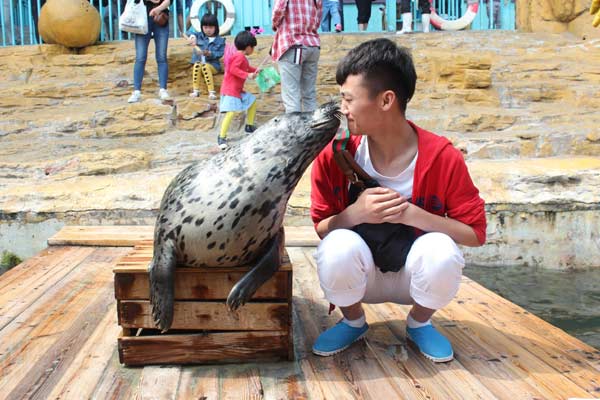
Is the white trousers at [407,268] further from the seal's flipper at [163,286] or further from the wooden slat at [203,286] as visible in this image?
the seal's flipper at [163,286]

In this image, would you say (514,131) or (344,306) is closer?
(344,306)

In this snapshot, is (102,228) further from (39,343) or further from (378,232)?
(378,232)

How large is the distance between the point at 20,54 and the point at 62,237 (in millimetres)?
5747

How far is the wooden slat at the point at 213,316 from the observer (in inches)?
80.0

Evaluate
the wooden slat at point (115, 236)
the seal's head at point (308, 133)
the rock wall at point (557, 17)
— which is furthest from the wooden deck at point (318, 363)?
the rock wall at point (557, 17)

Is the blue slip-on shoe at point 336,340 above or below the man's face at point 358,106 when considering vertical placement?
below

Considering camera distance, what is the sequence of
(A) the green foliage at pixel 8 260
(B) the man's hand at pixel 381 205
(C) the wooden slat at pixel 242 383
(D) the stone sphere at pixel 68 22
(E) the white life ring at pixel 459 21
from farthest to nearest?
(E) the white life ring at pixel 459 21 → (D) the stone sphere at pixel 68 22 → (A) the green foliage at pixel 8 260 → (B) the man's hand at pixel 381 205 → (C) the wooden slat at pixel 242 383

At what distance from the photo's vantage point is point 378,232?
2084 mm

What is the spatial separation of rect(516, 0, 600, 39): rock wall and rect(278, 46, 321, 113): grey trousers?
5.80m

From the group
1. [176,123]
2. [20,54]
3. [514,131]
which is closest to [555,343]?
[514,131]

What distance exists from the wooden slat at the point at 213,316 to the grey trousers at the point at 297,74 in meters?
3.66

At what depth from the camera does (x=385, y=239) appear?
2.08 m

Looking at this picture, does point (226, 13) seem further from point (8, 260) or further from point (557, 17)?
point (8, 260)

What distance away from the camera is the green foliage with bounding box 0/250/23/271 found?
456cm
